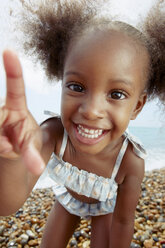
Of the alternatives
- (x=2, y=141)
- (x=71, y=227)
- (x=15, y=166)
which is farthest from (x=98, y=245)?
(x=2, y=141)

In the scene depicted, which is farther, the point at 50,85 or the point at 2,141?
the point at 50,85

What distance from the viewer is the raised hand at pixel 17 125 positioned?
2.28 ft

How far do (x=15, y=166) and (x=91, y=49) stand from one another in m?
0.65

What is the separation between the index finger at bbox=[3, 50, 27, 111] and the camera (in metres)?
0.64

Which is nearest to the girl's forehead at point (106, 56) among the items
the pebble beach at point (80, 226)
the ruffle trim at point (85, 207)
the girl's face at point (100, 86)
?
the girl's face at point (100, 86)

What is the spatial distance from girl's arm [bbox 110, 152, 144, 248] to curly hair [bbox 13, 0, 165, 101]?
0.54 m

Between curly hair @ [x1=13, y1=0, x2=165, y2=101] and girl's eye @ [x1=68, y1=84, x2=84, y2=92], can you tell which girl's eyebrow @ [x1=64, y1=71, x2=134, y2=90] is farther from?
curly hair @ [x1=13, y1=0, x2=165, y2=101]

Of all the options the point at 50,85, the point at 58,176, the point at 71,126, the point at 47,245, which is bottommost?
the point at 47,245

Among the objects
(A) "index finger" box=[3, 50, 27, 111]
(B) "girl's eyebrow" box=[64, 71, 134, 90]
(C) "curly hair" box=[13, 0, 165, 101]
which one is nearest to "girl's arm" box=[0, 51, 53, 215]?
(A) "index finger" box=[3, 50, 27, 111]

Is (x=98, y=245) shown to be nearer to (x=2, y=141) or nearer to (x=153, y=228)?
(x=153, y=228)

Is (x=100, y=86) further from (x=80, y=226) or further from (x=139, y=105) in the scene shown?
(x=80, y=226)

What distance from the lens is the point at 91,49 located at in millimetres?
1151

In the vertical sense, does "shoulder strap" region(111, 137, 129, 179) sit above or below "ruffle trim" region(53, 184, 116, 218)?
above

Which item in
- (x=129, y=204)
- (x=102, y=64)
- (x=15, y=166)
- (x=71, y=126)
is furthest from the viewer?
(x=129, y=204)
